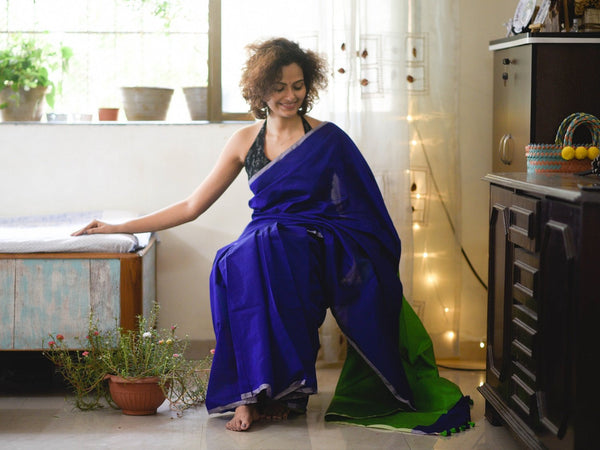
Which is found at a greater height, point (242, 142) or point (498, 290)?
point (242, 142)

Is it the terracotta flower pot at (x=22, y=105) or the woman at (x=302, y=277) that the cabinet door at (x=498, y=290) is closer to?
the woman at (x=302, y=277)

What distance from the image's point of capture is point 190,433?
2.73 metres

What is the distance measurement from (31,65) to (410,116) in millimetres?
1731

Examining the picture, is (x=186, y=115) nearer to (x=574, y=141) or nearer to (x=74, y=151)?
(x=74, y=151)

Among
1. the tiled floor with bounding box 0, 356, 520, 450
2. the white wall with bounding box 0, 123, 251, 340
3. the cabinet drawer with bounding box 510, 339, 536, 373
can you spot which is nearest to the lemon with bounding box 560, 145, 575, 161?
the cabinet drawer with bounding box 510, 339, 536, 373

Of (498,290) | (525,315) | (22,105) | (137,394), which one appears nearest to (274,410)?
(137,394)

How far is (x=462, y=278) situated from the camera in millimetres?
3801

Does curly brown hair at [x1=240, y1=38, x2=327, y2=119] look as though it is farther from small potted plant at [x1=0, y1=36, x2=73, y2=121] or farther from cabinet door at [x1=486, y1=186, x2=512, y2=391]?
small potted plant at [x1=0, y1=36, x2=73, y2=121]

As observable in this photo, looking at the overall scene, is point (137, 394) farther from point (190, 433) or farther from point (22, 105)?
point (22, 105)

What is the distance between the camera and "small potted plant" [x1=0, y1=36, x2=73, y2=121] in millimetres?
3779

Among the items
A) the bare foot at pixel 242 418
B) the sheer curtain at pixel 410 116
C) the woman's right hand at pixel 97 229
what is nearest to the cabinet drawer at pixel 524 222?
the bare foot at pixel 242 418

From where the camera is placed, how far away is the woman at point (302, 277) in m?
2.77

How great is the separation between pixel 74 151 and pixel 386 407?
1820 mm

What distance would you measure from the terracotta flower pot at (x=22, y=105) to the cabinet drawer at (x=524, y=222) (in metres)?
2.30
